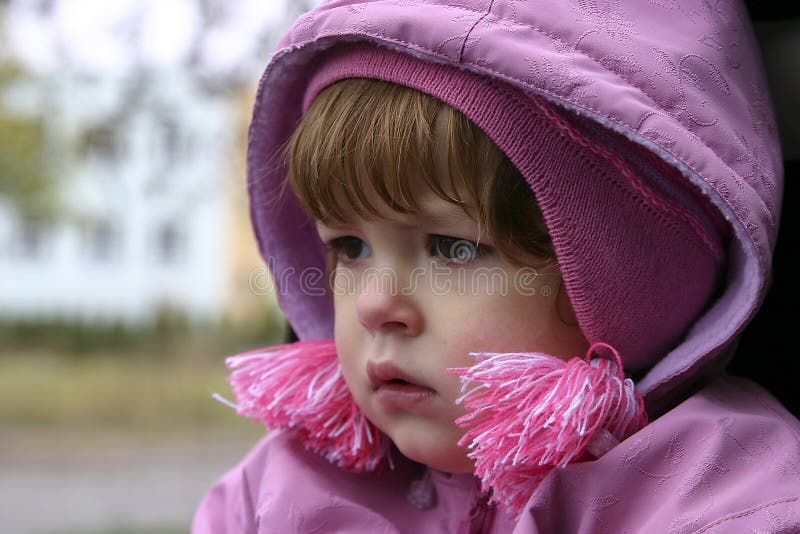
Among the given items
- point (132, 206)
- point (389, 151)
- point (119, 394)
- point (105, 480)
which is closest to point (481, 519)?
point (389, 151)

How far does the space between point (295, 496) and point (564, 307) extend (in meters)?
0.37

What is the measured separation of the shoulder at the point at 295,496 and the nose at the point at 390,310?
0.77ft

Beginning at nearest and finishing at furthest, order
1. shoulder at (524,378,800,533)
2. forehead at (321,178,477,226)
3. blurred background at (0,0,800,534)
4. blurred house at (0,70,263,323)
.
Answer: shoulder at (524,378,800,533) → forehead at (321,178,477,226) → blurred background at (0,0,800,534) → blurred house at (0,70,263,323)

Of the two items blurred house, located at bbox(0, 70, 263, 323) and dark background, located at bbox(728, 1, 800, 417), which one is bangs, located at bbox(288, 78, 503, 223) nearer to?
dark background, located at bbox(728, 1, 800, 417)

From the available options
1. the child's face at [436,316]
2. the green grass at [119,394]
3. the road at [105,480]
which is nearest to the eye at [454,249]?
Result: the child's face at [436,316]

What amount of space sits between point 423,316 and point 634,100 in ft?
0.93

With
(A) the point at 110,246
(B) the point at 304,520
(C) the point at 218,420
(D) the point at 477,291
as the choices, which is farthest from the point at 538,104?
(A) the point at 110,246

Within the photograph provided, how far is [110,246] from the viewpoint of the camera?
11.2 metres

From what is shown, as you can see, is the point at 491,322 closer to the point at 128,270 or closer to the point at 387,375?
the point at 387,375

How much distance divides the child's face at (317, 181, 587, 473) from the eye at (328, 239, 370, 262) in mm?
31

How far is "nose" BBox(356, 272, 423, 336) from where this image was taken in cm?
88

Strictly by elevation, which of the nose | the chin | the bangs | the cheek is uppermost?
the bangs

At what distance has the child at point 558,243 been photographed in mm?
802

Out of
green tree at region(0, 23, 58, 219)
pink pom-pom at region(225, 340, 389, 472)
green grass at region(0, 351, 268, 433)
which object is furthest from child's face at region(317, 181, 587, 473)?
green tree at region(0, 23, 58, 219)
